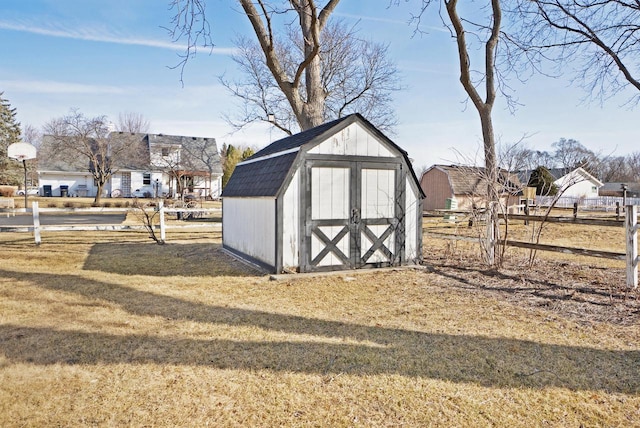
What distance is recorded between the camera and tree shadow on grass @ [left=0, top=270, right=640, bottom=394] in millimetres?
3514

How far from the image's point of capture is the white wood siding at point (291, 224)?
299 inches

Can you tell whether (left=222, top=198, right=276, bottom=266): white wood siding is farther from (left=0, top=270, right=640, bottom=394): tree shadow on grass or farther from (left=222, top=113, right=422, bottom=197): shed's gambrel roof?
(left=0, top=270, right=640, bottom=394): tree shadow on grass

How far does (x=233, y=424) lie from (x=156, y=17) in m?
11.1

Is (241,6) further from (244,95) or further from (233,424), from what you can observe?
(244,95)

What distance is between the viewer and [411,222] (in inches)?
350

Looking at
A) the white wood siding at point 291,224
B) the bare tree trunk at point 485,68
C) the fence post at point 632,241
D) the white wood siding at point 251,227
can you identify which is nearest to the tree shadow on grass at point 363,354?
the white wood siding at point 291,224

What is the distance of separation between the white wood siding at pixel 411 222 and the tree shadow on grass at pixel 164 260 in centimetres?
336

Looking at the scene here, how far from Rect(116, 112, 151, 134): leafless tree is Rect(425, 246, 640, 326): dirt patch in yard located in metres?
40.2

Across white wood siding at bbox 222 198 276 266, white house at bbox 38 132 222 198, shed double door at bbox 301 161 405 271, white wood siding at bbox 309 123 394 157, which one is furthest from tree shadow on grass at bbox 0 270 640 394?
white house at bbox 38 132 222 198

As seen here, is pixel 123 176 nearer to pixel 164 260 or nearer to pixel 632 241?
pixel 164 260

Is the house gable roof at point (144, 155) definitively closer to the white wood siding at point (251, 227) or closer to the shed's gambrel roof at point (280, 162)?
the white wood siding at point (251, 227)

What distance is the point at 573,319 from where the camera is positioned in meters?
5.12

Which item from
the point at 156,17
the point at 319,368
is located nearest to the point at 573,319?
the point at 319,368

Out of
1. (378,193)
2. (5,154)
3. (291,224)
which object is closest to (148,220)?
(291,224)
